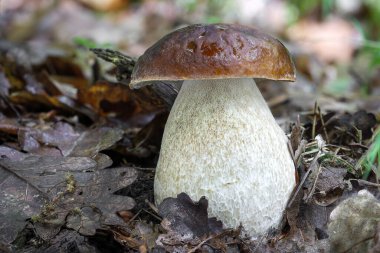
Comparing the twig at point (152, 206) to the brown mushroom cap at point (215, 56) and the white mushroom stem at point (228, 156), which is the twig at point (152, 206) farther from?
the brown mushroom cap at point (215, 56)

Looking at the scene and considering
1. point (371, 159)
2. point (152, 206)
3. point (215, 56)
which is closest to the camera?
→ point (215, 56)

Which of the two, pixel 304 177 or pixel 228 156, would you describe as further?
pixel 304 177

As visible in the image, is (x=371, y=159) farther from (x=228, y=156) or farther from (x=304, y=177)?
(x=228, y=156)

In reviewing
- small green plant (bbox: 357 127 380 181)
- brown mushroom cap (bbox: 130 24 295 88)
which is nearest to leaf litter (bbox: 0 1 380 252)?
small green plant (bbox: 357 127 380 181)

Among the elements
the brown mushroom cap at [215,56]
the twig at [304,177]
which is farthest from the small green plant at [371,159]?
the brown mushroom cap at [215,56]

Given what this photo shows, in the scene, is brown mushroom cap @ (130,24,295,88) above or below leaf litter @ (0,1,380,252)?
above

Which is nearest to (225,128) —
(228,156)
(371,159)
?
(228,156)

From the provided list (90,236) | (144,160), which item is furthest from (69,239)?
(144,160)

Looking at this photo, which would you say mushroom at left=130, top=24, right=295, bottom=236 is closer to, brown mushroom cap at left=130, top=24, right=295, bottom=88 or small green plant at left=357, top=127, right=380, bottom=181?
brown mushroom cap at left=130, top=24, right=295, bottom=88
